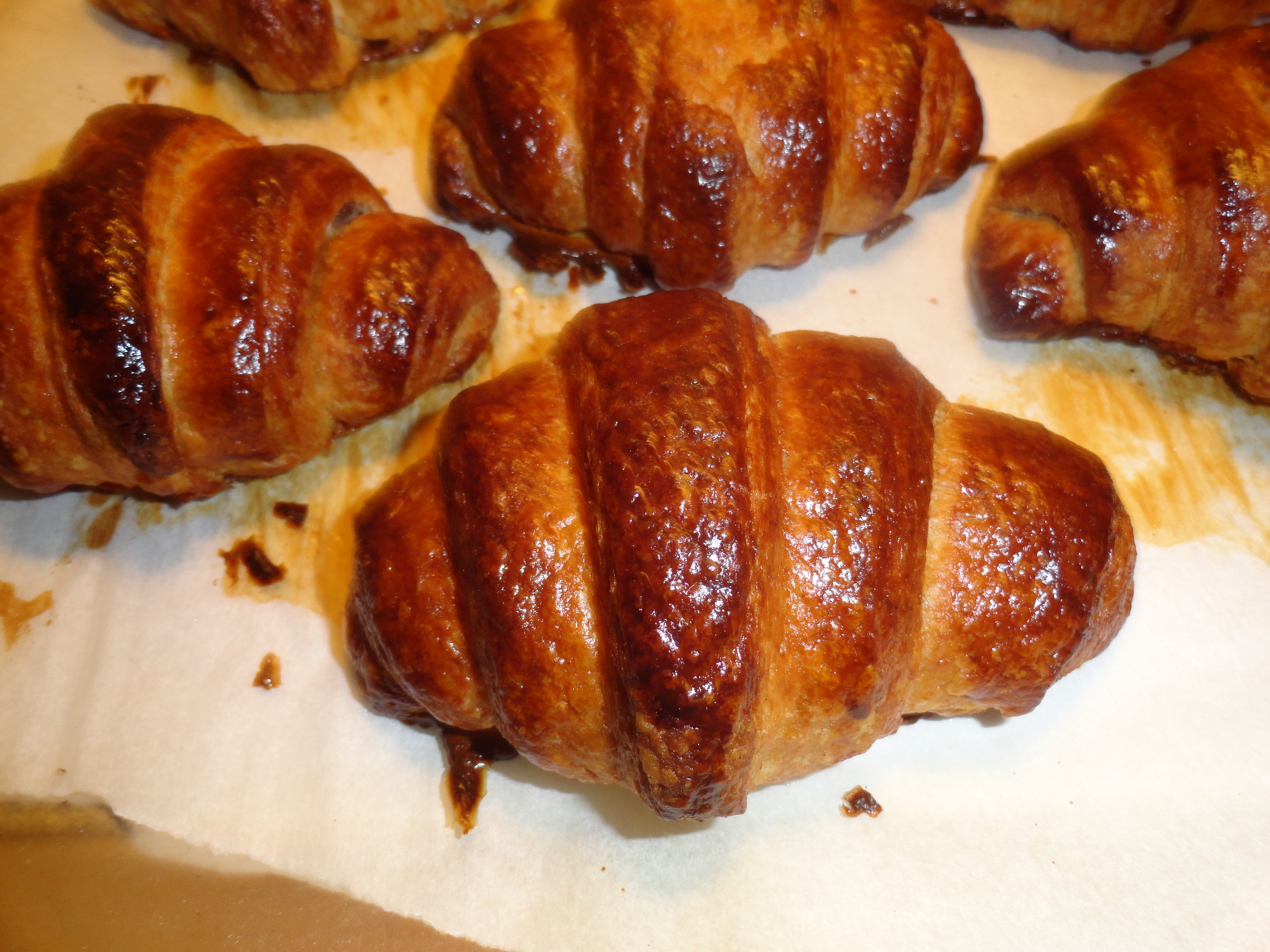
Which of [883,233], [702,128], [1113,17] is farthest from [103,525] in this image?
[1113,17]

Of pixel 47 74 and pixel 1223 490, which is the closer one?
pixel 1223 490

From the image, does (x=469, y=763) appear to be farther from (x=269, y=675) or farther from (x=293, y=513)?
(x=293, y=513)

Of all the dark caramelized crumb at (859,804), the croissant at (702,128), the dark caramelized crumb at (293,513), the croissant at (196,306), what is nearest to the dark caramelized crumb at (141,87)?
the croissant at (196,306)

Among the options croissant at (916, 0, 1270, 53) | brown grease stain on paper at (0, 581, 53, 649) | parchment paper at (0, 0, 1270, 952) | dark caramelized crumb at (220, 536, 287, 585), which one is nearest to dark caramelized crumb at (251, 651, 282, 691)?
parchment paper at (0, 0, 1270, 952)

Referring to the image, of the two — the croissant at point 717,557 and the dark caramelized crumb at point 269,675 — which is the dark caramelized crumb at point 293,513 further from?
the croissant at point 717,557

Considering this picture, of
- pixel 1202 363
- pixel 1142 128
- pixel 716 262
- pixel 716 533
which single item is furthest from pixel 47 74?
pixel 1202 363

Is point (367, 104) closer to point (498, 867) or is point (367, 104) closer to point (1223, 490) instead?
point (498, 867)

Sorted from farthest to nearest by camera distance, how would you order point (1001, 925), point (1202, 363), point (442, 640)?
point (1202, 363)
point (1001, 925)
point (442, 640)
